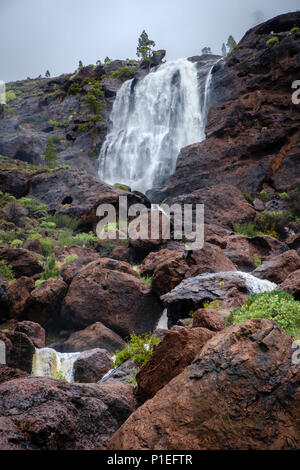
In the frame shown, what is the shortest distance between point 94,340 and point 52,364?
1.82 m

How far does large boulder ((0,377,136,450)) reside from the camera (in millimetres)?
3705

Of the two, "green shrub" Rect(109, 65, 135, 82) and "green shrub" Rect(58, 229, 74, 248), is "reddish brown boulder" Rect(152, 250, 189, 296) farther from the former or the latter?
"green shrub" Rect(109, 65, 135, 82)

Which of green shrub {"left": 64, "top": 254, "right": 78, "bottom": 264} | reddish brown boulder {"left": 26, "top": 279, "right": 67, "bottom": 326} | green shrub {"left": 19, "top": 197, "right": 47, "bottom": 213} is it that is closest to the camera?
reddish brown boulder {"left": 26, "top": 279, "right": 67, "bottom": 326}

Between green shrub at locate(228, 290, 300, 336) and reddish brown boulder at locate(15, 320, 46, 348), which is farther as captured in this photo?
reddish brown boulder at locate(15, 320, 46, 348)

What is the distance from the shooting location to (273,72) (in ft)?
96.7

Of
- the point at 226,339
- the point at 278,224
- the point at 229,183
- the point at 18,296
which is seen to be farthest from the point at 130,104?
the point at 226,339

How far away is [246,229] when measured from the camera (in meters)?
21.4

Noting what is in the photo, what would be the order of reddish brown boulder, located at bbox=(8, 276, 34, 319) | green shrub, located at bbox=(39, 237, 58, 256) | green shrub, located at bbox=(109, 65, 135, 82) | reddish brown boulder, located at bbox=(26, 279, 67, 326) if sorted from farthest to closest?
green shrub, located at bbox=(109, 65, 135, 82), green shrub, located at bbox=(39, 237, 58, 256), reddish brown boulder, located at bbox=(26, 279, 67, 326), reddish brown boulder, located at bbox=(8, 276, 34, 319)

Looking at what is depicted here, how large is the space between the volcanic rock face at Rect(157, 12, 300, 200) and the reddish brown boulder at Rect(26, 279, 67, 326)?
653 inches

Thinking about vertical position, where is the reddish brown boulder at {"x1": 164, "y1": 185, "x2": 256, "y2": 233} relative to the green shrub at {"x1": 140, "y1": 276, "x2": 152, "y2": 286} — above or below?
above

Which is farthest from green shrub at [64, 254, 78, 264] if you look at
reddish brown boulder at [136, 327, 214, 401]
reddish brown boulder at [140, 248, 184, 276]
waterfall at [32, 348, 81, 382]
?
reddish brown boulder at [136, 327, 214, 401]

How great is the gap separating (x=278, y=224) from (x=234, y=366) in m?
19.7

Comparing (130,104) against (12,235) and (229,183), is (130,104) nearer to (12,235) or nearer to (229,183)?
(229,183)

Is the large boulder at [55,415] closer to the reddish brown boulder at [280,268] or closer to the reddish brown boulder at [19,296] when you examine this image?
the reddish brown boulder at [19,296]
